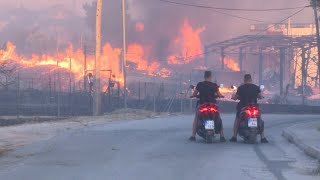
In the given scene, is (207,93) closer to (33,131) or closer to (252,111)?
(252,111)

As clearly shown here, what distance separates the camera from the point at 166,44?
231ft

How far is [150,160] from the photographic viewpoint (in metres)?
11.8

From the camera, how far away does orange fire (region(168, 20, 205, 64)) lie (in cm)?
6981

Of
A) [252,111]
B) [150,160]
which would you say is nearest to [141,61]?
[252,111]

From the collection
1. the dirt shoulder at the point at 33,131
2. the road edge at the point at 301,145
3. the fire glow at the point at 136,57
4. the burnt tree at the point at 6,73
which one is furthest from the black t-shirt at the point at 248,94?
the fire glow at the point at 136,57

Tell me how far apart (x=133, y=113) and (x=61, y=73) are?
3040cm

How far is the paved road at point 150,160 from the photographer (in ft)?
33.1

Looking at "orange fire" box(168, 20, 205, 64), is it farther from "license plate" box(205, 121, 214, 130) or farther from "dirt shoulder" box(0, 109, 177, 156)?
"license plate" box(205, 121, 214, 130)

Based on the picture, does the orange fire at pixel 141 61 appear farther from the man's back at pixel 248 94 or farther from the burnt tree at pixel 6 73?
the man's back at pixel 248 94

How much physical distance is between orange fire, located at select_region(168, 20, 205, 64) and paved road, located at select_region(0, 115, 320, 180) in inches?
2086

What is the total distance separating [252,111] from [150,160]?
3.96 m

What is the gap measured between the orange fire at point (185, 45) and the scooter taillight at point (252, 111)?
179ft

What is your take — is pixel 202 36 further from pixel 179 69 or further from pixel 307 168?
pixel 307 168

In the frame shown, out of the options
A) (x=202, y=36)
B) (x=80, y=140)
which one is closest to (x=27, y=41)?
(x=202, y=36)
